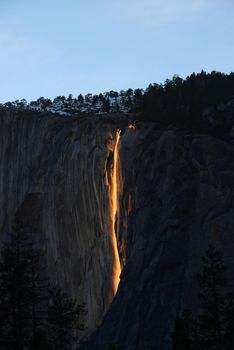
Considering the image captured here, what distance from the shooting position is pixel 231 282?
42.6 m

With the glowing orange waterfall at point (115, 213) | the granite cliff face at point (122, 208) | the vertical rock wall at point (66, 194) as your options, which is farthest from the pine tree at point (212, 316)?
the vertical rock wall at point (66, 194)

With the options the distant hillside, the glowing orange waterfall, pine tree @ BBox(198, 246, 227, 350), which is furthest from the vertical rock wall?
pine tree @ BBox(198, 246, 227, 350)

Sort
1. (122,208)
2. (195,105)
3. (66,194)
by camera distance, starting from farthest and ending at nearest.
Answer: (66,194) < (195,105) < (122,208)

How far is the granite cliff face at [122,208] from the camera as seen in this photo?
4531 cm

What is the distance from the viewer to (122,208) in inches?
2229

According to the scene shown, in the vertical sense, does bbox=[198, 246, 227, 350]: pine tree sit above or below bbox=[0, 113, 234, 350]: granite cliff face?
below

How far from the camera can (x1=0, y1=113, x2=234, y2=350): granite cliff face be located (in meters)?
45.3

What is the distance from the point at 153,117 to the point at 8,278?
31907 mm

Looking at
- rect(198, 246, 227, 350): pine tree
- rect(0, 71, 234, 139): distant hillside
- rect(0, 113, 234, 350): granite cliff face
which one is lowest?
rect(198, 246, 227, 350): pine tree

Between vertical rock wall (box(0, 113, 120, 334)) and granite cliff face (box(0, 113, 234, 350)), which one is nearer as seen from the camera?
granite cliff face (box(0, 113, 234, 350))

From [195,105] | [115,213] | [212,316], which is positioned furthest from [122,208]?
[212,316]

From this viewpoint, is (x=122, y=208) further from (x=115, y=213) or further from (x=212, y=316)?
(x=212, y=316)

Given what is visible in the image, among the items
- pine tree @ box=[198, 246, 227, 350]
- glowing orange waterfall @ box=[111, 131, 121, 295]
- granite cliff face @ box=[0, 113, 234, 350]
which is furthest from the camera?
glowing orange waterfall @ box=[111, 131, 121, 295]

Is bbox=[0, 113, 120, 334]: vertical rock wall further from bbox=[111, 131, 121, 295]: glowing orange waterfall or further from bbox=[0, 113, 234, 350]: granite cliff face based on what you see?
bbox=[111, 131, 121, 295]: glowing orange waterfall
